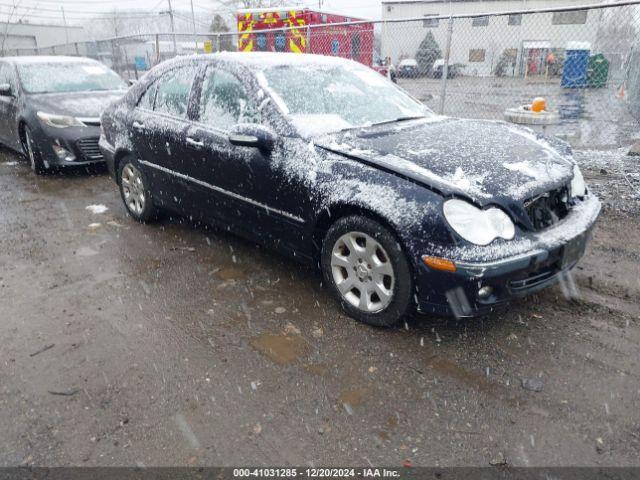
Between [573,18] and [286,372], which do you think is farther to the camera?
[573,18]

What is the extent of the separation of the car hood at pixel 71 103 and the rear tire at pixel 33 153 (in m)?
0.42

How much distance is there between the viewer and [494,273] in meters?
2.58

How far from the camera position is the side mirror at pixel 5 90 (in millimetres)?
7289

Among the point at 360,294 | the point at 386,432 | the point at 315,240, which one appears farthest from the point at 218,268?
the point at 386,432

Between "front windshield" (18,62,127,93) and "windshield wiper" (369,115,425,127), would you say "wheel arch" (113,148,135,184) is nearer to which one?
"windshield wiper" (369,115,425,127)

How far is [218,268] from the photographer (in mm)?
4094

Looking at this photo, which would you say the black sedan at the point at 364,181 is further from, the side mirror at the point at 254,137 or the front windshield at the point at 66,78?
the front windshield at the point at 66,78

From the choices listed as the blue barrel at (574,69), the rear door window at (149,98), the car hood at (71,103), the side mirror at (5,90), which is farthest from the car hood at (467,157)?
the side mirror at (5,90)

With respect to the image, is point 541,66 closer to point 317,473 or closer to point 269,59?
point 269,59

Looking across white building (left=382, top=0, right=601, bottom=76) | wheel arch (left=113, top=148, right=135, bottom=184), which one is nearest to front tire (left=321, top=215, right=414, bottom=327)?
wheel arch (left=113, top=148, right=135, bottom=184)

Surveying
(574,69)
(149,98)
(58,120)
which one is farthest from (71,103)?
(574,69)

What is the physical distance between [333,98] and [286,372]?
2140 mm

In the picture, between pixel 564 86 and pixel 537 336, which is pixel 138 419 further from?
pixel 564 86

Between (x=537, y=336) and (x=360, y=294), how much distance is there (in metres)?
1.12
